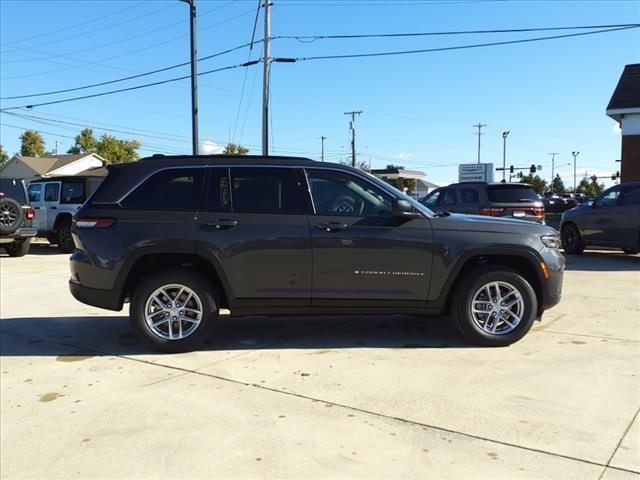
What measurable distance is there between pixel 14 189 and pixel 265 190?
453 inches

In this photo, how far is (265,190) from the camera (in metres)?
5.38

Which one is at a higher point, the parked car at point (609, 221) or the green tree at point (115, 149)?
the green tree at point (115, 149)

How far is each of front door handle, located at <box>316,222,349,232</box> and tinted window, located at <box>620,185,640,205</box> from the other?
9313 mm

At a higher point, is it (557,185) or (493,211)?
(557,185)

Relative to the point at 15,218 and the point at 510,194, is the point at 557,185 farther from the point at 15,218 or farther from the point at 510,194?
the point at 15,218

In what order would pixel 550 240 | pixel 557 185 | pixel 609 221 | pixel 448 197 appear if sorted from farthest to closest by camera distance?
1. pixel 557 185
2. pixel 448 197
3. pixel 609 221
4. pixel 550 240

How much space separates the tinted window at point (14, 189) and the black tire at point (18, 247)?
1.06 metres

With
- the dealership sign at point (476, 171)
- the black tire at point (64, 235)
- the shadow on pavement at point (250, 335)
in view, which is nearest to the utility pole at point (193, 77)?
the black tire at point (64, 235)

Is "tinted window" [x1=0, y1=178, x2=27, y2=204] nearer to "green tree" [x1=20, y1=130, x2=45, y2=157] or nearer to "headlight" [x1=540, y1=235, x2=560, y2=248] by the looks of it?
"headlight" [x1=540, y1=235, x2=560, y2=248]

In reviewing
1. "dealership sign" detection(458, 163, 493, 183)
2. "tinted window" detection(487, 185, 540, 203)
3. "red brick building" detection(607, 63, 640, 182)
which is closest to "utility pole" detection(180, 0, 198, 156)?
"tinted window" detection(487, 185, 540, 203)

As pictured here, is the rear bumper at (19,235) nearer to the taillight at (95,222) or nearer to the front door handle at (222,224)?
the taillight at (95,222)

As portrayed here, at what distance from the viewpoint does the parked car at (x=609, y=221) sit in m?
11.9

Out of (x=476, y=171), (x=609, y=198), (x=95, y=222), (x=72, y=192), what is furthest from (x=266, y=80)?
(x=476, y=171)

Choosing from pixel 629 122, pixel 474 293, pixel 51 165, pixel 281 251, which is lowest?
pixel 474 293
